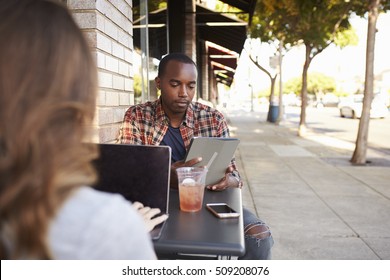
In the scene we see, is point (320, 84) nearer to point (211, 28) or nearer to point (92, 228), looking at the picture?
point (211, 28)

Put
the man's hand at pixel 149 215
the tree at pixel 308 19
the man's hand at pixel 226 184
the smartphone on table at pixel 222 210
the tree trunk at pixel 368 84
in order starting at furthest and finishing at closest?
the tree at pixel 308 19, the tree trunk at pixel 368 84, the man's hand at pixel 226 184, the smartphone on table at pixel 222 210, the man's hand at pixel 149 215

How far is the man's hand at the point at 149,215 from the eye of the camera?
4.99ft

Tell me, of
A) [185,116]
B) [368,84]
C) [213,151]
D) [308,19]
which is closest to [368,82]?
[368,84]

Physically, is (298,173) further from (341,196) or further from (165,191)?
(165,191)

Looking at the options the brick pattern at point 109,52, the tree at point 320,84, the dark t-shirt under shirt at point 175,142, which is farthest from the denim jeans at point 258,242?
the tree at point 320,84

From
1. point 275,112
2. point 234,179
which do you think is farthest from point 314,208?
point 275,112

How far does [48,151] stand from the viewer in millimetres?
787

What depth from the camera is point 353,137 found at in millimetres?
12984

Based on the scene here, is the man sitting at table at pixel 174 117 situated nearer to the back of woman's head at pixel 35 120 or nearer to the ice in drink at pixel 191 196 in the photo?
the ice in drink at pixel 191 196

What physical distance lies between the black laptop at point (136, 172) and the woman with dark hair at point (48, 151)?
2.43 ft

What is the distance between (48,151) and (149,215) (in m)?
0.84

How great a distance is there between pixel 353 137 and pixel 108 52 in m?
11.7

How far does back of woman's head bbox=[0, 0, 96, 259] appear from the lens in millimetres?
770

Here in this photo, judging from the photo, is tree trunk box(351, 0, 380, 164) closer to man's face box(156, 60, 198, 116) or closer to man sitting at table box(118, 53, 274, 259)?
Result: man sitting at table box(118, 53, 274, 259)
